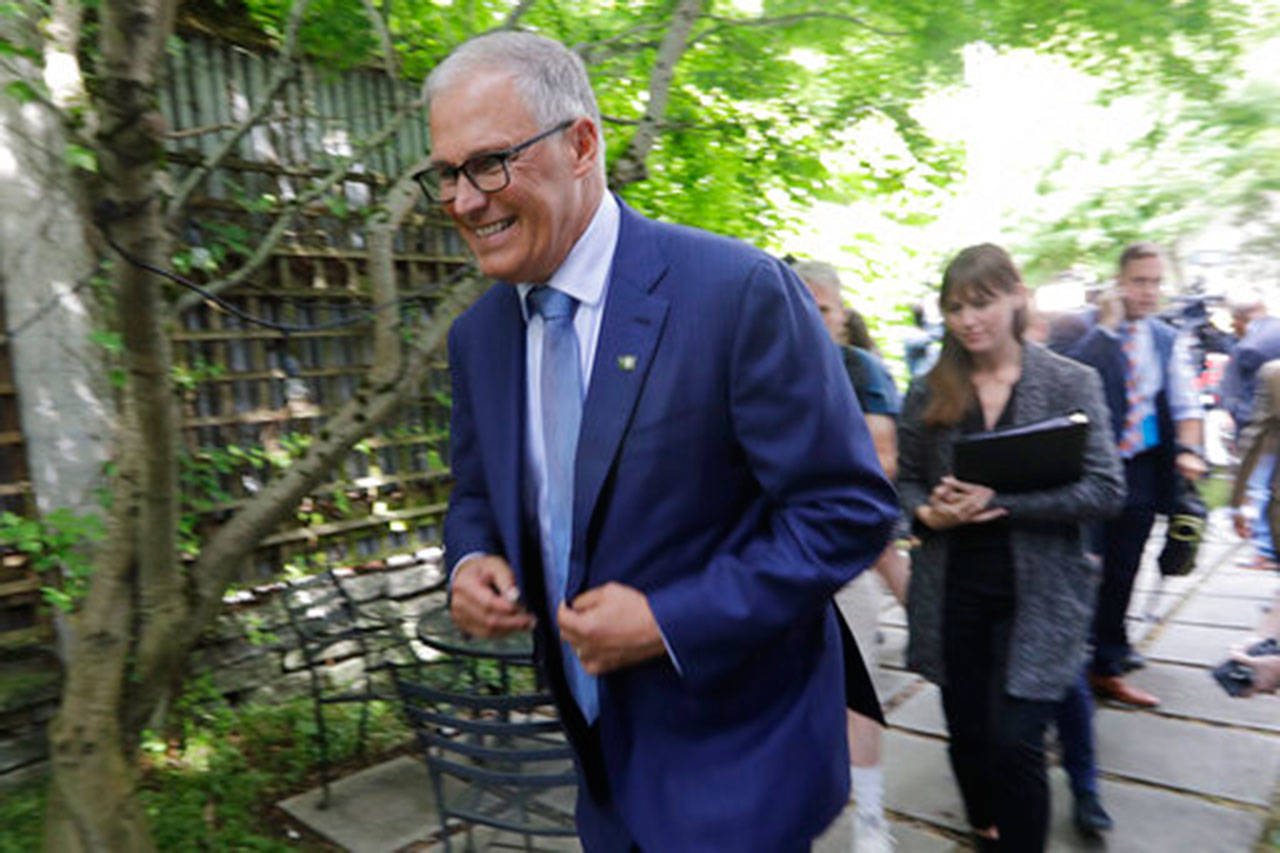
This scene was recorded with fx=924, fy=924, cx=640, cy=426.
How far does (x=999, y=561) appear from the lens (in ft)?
9.14

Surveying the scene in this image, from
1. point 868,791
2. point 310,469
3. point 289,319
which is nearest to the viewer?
point 868,791

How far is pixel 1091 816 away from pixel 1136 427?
205 centimetres

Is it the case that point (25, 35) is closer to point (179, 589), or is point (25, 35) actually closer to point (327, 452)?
point (327, 452)

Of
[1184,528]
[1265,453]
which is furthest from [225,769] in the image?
[1184,528]

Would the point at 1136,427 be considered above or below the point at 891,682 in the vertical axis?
above

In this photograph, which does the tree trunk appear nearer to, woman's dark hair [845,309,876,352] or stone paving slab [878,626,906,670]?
woman's dark hair [845,309,876,352]

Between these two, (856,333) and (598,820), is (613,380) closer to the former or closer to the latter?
(598,820)

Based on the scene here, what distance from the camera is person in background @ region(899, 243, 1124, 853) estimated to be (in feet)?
8.62

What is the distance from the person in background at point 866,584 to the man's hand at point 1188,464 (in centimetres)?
172

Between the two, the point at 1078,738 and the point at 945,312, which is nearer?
the point at 945,312

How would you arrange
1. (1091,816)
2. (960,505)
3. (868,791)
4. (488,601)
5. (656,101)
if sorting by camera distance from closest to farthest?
(488,601), (960,505), (868,791), (1091,816), (656,101)

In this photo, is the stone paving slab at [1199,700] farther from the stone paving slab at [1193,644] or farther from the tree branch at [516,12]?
the tree branch at [516,12]

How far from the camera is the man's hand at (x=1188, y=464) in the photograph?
462 centimetres

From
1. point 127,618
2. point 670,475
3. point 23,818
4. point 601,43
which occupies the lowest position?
point 23,818
